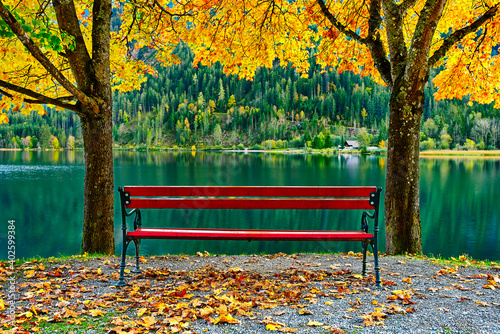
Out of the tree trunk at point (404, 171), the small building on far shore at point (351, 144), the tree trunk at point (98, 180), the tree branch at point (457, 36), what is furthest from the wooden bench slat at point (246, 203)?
the small building on far shore at point (351, 144)

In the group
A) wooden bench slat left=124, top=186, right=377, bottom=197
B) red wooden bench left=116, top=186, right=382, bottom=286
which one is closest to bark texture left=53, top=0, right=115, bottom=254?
red wooden bench left=116, top=186, right=382, bottom=286

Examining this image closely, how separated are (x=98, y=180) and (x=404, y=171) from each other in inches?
225

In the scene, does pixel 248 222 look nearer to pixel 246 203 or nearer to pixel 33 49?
pixel 246 203

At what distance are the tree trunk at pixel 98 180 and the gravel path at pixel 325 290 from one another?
2.90 feet

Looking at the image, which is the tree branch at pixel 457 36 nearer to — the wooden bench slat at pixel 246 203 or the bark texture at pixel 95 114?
the wooden bench slat at pixel 246 203

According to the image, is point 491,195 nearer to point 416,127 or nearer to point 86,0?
point 416,127

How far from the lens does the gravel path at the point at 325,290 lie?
11.8 feet

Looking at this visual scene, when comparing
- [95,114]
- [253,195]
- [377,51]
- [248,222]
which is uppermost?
[377,51]

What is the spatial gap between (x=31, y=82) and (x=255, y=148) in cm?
17776

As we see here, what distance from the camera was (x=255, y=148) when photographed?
186 m

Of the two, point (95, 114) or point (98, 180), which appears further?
point (98, 180)

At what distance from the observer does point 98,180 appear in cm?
668

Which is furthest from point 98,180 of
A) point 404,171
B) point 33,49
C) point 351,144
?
point 351,144

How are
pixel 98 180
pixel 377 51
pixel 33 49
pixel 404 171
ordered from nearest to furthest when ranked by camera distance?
pixel 33 49, pixel 98 180, pixel 404 171, pixel 377 51
